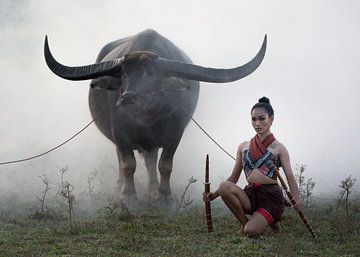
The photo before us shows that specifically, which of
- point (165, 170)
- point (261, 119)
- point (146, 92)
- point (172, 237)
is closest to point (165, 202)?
point (165, 170)

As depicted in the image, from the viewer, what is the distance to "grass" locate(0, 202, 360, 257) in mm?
3941

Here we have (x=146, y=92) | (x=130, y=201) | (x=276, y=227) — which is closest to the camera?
(x=276, y=227)

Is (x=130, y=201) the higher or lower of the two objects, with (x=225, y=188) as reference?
lower

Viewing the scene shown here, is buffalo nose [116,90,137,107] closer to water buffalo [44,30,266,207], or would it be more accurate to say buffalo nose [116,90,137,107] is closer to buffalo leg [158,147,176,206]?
water buffalo [44,30,266,207]

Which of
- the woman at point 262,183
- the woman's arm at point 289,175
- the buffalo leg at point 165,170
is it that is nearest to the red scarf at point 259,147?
the woman at point 262,183

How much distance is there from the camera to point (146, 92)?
230 inches

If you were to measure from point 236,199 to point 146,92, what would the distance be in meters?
1.78

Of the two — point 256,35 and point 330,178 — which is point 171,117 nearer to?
point 330,178

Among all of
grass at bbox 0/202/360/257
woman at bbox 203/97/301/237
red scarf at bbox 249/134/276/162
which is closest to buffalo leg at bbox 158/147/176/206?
grass at bbox 0/202/360/257

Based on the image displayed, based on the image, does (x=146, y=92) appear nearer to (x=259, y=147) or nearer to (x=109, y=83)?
(x=109, y=83)

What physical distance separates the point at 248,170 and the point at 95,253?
127 cm

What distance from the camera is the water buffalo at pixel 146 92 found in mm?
5914

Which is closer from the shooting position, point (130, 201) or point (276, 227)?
point (276, 227)

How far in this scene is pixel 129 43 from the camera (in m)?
7.04
